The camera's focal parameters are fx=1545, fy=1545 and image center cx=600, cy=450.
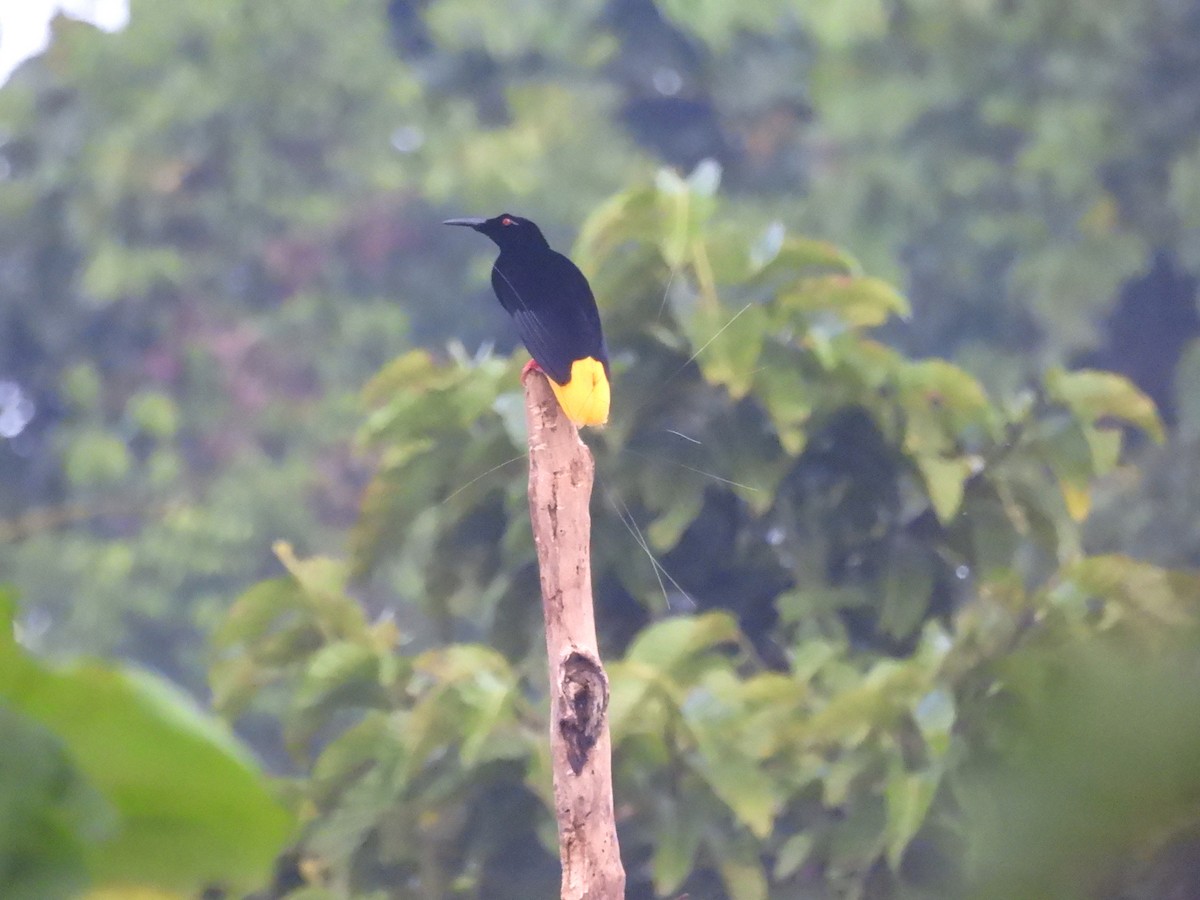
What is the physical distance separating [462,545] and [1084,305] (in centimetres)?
371

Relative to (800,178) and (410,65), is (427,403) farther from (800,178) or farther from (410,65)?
(410,65)

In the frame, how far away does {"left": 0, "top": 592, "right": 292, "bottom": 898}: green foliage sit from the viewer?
4.4 inches

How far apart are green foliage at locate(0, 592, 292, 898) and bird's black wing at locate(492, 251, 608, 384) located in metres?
0.88

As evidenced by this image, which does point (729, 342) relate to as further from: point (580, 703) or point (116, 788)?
point (116, 788)

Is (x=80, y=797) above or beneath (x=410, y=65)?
Result: beneath

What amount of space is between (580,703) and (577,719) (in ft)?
0.03

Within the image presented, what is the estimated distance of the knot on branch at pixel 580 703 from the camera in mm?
830

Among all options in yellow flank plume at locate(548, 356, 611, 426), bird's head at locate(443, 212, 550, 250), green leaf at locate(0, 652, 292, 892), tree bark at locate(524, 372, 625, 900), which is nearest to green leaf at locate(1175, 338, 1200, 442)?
bird's head at locate(443, 212, 550, 250)

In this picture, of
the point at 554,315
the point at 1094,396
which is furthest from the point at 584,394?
the point at 1094,396

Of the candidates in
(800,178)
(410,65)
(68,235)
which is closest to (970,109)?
(800,178)

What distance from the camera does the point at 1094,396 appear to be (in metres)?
1.93

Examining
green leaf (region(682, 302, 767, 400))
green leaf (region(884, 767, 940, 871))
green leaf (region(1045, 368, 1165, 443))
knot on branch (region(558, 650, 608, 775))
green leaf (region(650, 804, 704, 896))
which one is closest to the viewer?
knot on branch (region(558, 650, 608, 775))

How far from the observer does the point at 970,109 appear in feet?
17.9

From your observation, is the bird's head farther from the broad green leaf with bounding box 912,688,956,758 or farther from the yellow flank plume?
the broad green leaf with bounding box 912,688,956,758
